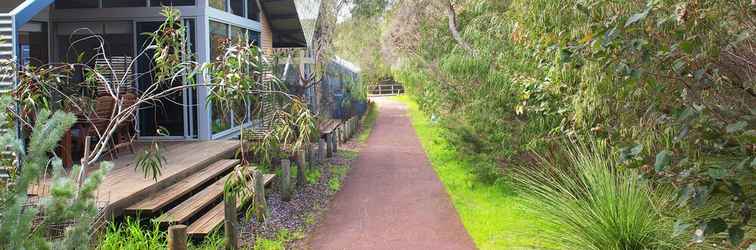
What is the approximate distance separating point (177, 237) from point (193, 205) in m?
1.95

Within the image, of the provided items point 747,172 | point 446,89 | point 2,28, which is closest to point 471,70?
point 446,89

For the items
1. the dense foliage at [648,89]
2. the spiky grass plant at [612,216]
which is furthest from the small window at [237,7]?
the spiky grass plant at [612,216]

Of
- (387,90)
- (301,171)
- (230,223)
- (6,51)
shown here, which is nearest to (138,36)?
(301,171)

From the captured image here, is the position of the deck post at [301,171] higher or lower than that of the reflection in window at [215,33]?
lower

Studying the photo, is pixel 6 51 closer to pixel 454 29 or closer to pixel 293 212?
pixel 293 212

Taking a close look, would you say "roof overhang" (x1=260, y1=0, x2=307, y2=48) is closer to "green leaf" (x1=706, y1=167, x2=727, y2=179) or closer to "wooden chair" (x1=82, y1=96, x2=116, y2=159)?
"wooden chair" (x1=82, y1=96, x2=116, y2=159)

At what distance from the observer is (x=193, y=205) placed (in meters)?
6.67

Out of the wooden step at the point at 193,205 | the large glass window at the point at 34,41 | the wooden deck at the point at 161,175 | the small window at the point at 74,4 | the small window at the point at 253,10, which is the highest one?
the small window at the point at 253,10

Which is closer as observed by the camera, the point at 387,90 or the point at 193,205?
the point at 193,205

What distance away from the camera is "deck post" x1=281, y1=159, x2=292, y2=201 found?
355 inches

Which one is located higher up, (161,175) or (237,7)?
(237,7)

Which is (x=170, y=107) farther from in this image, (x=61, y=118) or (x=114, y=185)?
(x=61, y=118)

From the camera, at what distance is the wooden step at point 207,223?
235 inches

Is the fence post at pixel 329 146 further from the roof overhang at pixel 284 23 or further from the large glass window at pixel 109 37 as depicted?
the large glass window at pixel 109 37
